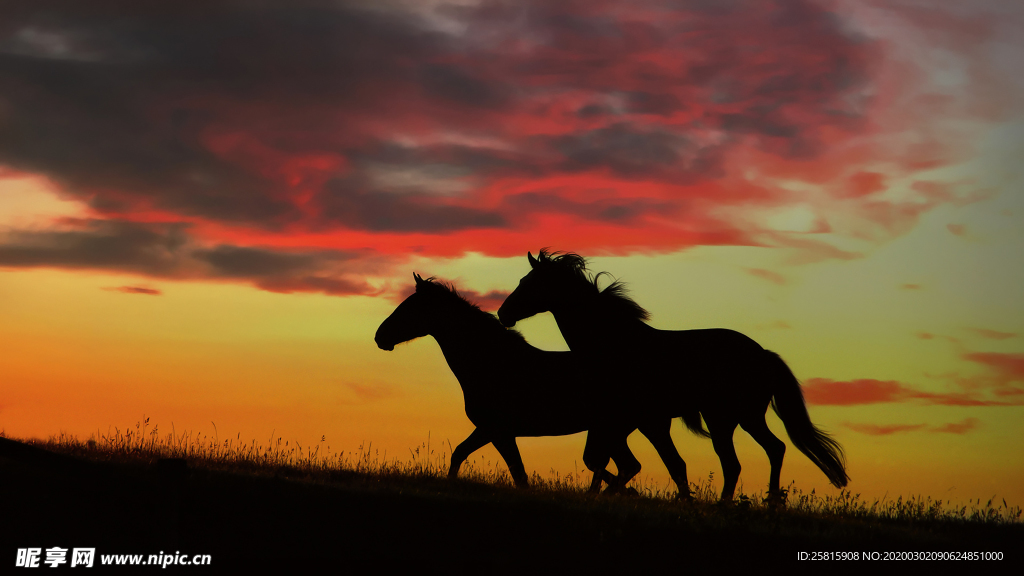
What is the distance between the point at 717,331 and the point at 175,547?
783 centimetres

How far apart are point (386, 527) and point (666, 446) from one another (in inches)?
188

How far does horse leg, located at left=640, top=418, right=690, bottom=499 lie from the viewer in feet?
40.6

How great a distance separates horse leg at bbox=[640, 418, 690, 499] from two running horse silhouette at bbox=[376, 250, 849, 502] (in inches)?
0.6

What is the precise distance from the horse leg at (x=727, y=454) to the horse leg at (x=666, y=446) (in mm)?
574

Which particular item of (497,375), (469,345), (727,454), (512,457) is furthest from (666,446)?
(469,345)

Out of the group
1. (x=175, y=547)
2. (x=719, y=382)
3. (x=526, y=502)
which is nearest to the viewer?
(x=175, y=547)

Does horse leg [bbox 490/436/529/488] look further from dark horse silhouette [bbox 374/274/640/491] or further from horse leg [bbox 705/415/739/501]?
horse leg [bbox 705/415/739/501]

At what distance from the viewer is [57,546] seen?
892cm

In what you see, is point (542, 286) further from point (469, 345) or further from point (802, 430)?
point (802, 430)

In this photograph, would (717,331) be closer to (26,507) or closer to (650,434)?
(650,434)

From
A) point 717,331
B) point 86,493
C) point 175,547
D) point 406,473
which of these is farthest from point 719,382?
point 86,493

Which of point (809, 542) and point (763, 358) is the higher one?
point (763, 358)

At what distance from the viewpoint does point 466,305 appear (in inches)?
557

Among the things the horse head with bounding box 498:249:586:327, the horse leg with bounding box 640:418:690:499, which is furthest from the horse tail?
the horse head with bounding box 498:249:586:327
